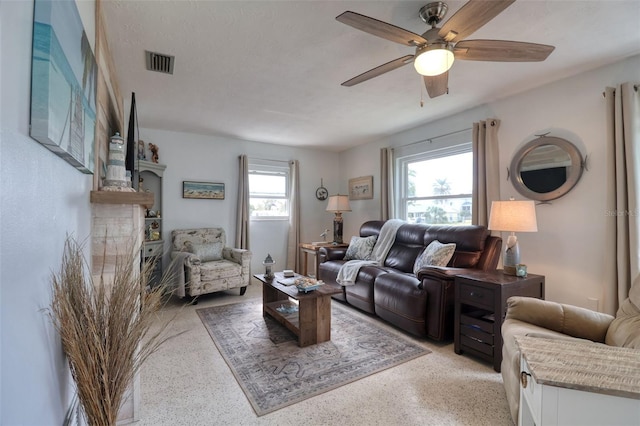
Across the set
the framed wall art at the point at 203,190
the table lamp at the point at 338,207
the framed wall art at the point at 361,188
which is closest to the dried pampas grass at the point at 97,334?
the framed wall art at the point at 203,190

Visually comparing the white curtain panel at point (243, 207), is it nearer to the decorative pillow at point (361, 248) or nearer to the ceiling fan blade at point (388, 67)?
the decorative pillow at point (361, 248)

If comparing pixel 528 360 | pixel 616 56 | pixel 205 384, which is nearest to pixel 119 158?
pixel 205 384

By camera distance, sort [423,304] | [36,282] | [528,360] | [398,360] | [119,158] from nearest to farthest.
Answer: [36,282], [528,360], [119,158], [398,360], [423,304]

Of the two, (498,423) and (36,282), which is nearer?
(36,282)

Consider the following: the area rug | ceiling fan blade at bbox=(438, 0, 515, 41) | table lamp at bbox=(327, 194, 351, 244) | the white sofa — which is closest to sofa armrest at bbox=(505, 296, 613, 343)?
the white sofa

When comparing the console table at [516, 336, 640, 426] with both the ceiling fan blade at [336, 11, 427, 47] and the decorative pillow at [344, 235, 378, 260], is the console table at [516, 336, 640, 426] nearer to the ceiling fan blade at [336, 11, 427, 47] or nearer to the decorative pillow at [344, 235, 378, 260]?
the ceiling fan blade at [336, 11, 427, 47]

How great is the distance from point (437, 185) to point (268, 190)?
282 cm

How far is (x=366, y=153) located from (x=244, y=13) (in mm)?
3625

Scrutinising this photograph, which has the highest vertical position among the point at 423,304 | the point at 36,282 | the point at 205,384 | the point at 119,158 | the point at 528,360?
the point at 119,158

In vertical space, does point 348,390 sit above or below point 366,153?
below

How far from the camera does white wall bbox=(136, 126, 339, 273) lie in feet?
14.1

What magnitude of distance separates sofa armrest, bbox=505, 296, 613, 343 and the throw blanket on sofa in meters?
1.74

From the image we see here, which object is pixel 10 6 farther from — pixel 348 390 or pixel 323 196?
pixel 323 196

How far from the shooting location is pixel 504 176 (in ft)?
10.2
